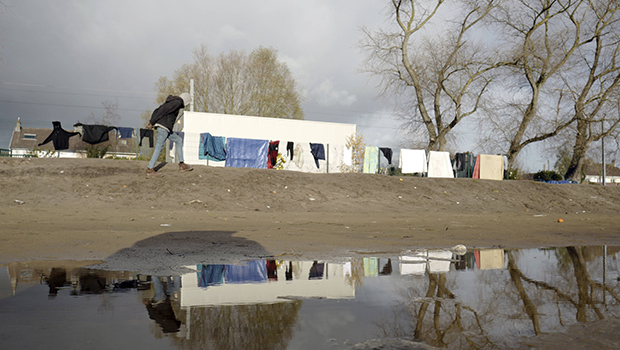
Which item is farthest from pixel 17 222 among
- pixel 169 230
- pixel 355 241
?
pixel 355 241

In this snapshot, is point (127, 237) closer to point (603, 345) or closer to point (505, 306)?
point (505, 306)

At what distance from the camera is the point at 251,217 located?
31.9 feet

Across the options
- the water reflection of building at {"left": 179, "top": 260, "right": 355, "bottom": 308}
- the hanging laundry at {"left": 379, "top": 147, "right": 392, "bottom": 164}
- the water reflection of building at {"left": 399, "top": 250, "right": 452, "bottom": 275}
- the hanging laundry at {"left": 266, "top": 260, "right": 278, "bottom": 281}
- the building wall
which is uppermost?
the building wall

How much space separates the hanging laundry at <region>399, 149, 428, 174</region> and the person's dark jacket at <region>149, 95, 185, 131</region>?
50.4 ft

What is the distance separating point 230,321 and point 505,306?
2013 millimetres

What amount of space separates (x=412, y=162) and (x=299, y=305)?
21675 mm

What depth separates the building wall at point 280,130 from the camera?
2750cm

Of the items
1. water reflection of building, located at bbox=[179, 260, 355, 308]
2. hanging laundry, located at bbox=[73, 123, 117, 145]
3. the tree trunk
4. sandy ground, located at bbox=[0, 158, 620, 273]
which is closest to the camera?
water reflection of building, located at bbox=[179, 260, 355, 308]

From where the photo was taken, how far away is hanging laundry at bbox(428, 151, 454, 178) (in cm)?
2452

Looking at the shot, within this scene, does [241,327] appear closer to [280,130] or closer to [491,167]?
[491,167]

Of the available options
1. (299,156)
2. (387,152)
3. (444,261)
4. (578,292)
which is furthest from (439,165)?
(578,292)

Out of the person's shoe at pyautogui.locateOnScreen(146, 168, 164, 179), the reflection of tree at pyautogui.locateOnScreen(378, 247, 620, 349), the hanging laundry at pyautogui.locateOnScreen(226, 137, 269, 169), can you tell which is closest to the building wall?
the hanging laundry at pyautogui.locateOnScreen(226, 137, 269, 169)

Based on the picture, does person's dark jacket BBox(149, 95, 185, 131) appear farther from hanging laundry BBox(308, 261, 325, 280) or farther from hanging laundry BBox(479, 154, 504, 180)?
hanging laundry BBox(479, 154, 504, 180)

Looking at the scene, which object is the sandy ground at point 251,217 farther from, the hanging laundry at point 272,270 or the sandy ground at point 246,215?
the hanging laundry at point 272,270
